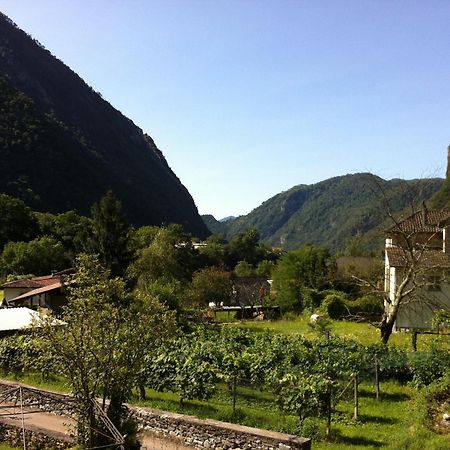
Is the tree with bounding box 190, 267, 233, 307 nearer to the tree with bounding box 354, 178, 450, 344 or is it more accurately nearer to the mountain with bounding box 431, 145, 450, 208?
the tree with bounding box 354, 178, 450, 344

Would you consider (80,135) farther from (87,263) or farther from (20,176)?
(87,263)

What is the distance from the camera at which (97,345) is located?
10820 millimetres

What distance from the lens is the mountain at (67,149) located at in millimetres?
102375

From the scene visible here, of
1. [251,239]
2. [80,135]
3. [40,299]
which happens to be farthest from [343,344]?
[80,135]

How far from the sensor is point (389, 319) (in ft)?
75.2

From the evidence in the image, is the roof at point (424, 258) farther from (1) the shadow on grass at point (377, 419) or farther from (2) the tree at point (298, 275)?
(1) the shadow on grass at point (377, 419)

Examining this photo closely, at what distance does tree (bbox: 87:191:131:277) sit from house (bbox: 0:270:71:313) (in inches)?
150

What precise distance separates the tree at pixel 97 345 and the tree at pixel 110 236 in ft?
83.0

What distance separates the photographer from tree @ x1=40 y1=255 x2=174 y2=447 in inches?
421

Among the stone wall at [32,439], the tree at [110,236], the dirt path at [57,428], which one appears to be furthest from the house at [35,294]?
the stone wall at [32,439]

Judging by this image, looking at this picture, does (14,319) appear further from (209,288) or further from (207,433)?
(209,288)

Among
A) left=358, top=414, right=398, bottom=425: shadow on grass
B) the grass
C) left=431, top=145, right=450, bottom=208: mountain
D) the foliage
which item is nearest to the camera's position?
left=358, top=414, right=398, bottom=425: shadow on grass

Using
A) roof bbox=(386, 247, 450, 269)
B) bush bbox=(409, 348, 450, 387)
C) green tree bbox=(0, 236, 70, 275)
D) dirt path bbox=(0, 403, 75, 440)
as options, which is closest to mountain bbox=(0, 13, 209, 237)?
green tree bbox=(0, 236, 70, 275)

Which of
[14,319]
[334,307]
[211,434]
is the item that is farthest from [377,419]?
[334,307]
